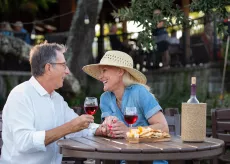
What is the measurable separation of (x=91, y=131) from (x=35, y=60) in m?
0.70

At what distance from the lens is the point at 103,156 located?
4281 mm

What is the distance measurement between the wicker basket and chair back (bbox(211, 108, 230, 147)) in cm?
202

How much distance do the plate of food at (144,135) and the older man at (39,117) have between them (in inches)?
11.8

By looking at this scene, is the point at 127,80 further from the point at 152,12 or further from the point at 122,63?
the point at 152,12

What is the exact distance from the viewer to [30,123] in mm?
4836

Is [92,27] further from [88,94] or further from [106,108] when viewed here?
[106,108]

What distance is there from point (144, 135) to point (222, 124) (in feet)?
7.25

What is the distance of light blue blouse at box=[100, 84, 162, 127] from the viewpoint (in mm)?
5336

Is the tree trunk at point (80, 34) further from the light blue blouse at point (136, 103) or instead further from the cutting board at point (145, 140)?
the cutting board at point (145, 140)

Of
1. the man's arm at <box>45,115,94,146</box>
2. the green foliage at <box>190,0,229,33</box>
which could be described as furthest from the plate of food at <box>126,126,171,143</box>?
the green foliage at <box>190,0,229,33</box>

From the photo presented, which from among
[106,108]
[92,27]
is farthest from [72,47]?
[106,108]

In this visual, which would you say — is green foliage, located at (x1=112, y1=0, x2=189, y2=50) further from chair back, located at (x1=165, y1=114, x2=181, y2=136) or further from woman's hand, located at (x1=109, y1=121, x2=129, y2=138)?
woman's hand, located at (x1=109, y1=121, x2=129, y2=138)

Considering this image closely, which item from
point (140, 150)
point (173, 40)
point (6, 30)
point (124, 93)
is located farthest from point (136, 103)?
point (173, 40)

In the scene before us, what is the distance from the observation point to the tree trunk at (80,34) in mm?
15734
